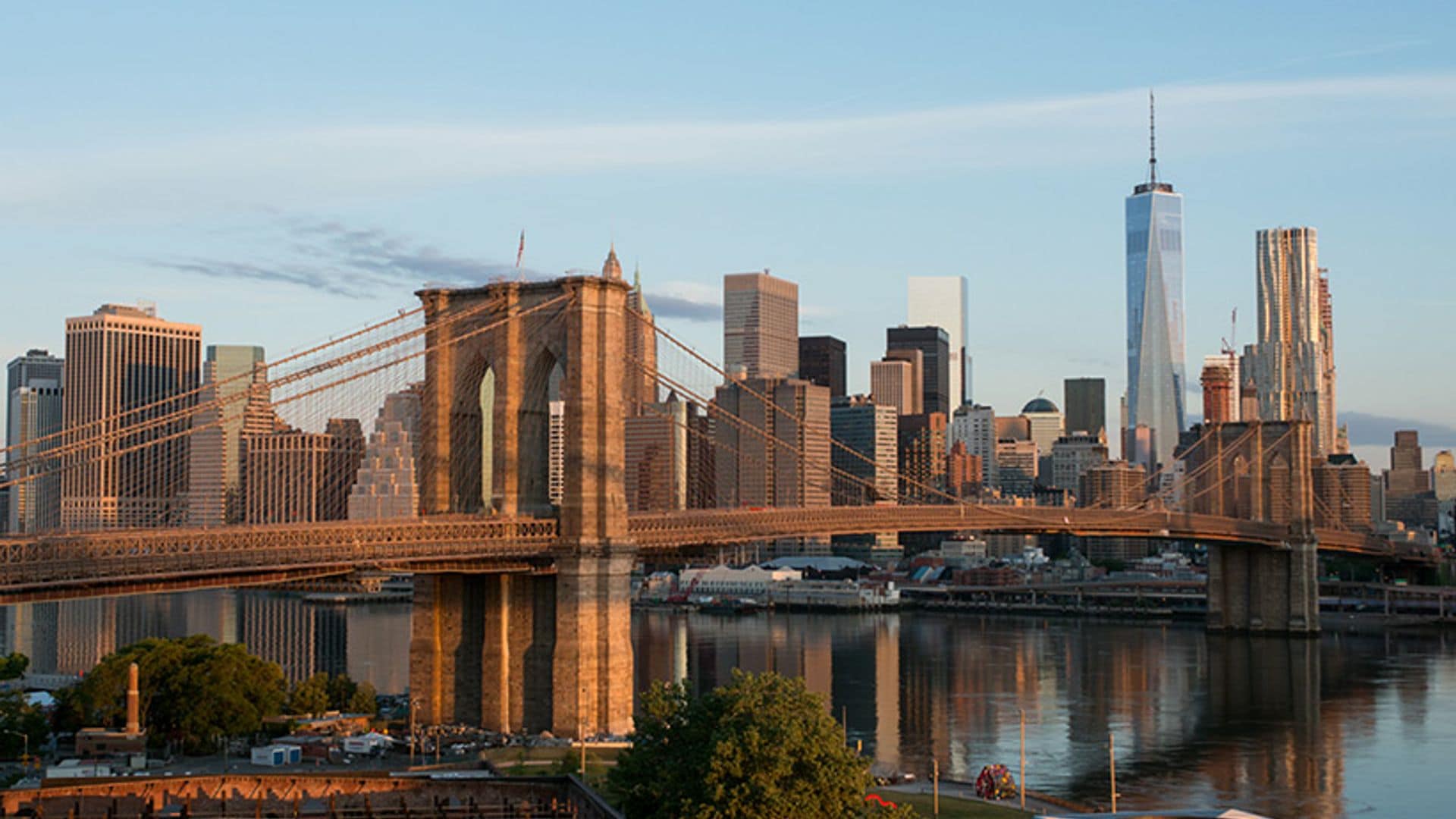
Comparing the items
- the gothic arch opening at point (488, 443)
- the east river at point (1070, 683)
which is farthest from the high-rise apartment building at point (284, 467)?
the gothic arch opening at point (488, 443)

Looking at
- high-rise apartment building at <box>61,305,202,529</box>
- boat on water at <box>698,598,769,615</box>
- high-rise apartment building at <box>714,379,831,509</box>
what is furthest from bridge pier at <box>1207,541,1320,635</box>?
high-rise apartment building at <box>61,305,202,529</box>

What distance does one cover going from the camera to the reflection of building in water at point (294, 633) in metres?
91.1

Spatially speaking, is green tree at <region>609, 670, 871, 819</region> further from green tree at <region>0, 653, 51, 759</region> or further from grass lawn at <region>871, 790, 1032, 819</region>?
green tree at <region>0, 653, 51, 759</region>

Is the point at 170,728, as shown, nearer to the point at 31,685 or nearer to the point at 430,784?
the point at 430,784

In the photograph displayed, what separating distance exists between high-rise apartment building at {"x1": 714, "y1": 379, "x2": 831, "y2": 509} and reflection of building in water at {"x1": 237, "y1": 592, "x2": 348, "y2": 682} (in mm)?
37804

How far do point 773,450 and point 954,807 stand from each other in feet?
362

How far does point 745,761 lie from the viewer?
29344 mm

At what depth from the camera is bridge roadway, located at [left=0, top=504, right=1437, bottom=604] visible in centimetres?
3438

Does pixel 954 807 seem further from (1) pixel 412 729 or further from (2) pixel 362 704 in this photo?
(2) pixel 362 704

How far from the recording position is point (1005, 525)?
83.1 metres

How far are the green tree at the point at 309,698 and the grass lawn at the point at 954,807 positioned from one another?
19.4 m

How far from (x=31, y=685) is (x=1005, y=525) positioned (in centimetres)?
4521

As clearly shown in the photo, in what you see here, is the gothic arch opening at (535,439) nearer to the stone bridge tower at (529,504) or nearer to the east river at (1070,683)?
the stone bridge tower at (529,504)

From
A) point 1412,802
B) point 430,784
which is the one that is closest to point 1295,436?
point 1412,802
